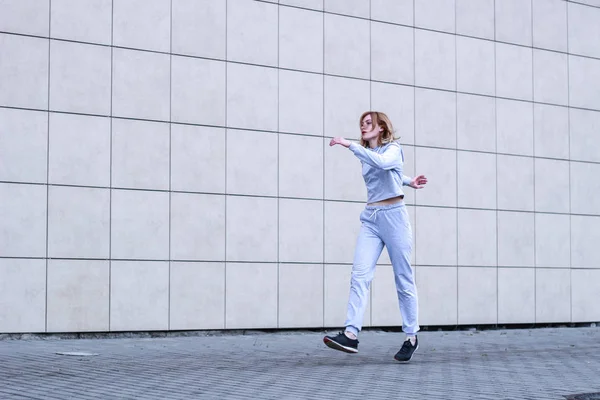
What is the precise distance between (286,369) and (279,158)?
4.67m

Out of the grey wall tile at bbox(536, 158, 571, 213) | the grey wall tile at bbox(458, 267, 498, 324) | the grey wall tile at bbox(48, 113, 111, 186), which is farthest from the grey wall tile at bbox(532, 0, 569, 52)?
the grey wall tile at bbox(48, 113, 111, 186)

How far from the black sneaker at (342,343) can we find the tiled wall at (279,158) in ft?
11.1

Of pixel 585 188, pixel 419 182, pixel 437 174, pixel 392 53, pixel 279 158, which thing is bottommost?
pixel 419 182

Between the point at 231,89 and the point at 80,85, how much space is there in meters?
1.82

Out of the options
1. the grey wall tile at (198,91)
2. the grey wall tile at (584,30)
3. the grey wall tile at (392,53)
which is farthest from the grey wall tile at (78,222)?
the grey wall tile at (584,30)

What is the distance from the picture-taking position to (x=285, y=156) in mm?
12320

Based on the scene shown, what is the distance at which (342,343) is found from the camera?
845 cm

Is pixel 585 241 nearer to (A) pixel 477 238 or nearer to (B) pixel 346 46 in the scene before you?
(A) pixel 477 238

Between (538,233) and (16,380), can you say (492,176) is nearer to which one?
(538,233)

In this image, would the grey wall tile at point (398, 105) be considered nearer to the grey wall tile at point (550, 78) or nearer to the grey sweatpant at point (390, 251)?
the grey wall tile at point (550, 78)

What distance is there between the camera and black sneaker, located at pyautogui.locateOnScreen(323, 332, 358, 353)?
836 centimetres

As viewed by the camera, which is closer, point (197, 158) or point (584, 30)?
point (197, 158)

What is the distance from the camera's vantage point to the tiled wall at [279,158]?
10766mm

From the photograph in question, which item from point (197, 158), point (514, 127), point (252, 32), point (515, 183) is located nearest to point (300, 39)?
point (252, 32)
